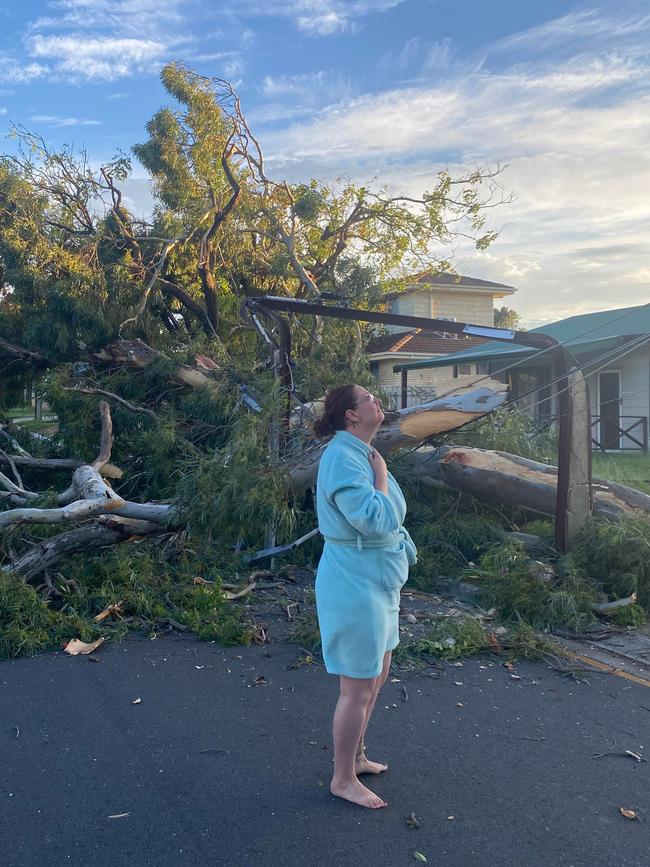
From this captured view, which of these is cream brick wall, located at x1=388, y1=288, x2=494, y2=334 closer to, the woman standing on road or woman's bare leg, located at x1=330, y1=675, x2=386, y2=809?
the woman standing on road

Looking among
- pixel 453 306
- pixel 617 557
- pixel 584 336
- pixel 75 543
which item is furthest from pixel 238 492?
pixel 453 306

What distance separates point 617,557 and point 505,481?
1.57 meters

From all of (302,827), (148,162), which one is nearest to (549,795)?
(302,827)

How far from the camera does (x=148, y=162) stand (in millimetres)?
15625

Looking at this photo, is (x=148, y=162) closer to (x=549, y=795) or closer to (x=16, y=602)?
(x=16, y=602)

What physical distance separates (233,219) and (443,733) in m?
11.9

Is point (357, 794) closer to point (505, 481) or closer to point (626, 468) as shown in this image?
point (505, 481)

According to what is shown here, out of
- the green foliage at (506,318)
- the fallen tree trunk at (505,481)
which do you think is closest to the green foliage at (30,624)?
the fallen tree trunk at (505,481)

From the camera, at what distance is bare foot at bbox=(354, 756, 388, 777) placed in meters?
3.55

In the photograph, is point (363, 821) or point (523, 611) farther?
point (523, 611)

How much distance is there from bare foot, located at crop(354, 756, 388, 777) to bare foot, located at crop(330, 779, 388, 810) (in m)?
0.18

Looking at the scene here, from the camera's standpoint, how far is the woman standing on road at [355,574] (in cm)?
320

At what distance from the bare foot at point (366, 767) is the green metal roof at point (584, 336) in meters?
12.3

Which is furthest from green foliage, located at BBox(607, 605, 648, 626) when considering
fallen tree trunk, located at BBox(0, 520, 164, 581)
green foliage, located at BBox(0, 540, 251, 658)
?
fallen tree trunk, located at BBox(0, 520, 164, 581)
